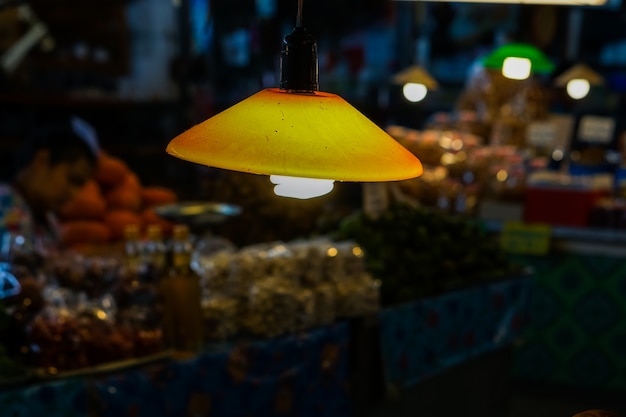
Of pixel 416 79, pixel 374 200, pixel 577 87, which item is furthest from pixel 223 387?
pixel 577 87

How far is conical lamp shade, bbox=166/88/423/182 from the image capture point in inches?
36.7

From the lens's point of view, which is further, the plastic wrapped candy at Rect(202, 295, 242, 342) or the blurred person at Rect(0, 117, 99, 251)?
the blurred person at Rect(0, 117, 99, 251)

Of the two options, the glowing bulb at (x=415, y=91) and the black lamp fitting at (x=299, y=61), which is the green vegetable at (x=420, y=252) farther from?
the glowing bulb at (x=415, y=91)

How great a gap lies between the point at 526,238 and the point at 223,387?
242 centimetres

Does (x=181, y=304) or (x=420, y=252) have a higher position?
(x=181, y=304)

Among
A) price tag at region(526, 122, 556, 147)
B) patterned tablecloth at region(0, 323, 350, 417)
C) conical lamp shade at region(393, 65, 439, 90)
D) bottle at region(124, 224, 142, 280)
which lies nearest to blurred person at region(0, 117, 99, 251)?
bottle at region(124, 224, 142, 280)

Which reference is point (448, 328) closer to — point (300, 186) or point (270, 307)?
point (270, 307)

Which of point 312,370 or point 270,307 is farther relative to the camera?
point 312,370

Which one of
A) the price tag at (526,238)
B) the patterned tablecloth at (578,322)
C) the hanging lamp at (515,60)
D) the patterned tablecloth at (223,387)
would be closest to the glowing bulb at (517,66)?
the hanging lamp at (515,60)

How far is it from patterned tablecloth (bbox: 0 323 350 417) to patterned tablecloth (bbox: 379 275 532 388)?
229 millimetres

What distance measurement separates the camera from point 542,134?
19.5ft

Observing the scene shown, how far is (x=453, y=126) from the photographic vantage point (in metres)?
6.44

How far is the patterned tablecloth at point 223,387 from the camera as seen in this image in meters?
1.90

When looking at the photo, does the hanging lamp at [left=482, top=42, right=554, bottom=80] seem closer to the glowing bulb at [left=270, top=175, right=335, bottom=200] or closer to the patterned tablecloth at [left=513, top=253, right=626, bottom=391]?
the patterned tablecloth at [left=513, top=253, right=626, bottom=391]
